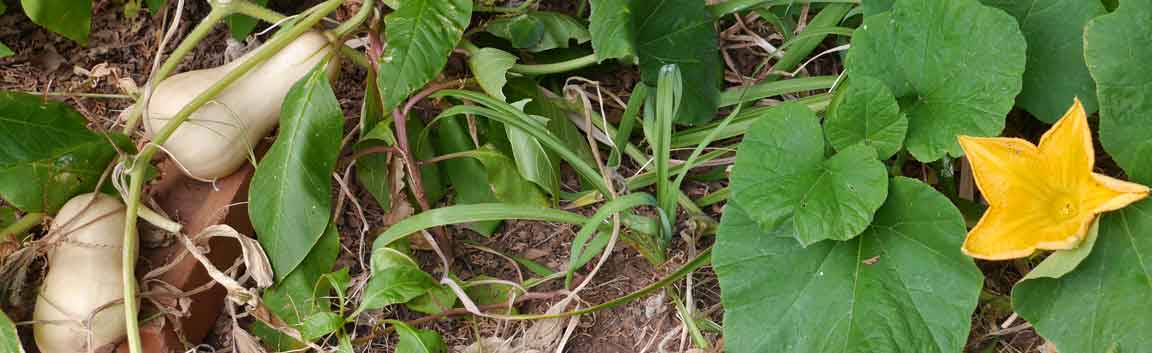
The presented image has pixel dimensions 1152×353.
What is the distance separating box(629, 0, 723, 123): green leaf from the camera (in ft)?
4.05

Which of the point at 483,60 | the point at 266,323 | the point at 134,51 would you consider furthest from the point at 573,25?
the point at 134,51

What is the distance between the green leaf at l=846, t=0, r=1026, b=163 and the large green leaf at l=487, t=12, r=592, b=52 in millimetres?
370

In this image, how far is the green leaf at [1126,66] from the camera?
3.27 feet

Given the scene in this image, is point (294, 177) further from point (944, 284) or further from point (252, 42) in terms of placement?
point (944, 284)

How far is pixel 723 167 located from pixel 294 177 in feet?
1.73

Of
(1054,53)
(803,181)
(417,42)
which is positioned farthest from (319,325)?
(1054,53)

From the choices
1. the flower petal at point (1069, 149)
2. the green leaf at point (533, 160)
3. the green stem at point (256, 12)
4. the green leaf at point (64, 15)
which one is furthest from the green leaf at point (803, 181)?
the green leaf at point (64, 15)

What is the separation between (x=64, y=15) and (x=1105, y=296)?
123 centimetres

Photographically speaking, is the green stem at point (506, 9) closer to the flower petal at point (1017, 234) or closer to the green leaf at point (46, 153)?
the green leaf at point (46, 153)

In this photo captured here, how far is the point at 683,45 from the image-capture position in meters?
1.25

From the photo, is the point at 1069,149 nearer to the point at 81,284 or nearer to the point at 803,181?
the point at 803,181

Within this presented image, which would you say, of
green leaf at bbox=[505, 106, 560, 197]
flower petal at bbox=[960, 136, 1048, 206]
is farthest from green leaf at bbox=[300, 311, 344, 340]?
flower petal at bbox=[960, 136, 1048, 206]

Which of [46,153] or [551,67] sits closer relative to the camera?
[46,153]

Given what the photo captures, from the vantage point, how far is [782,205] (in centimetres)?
102
